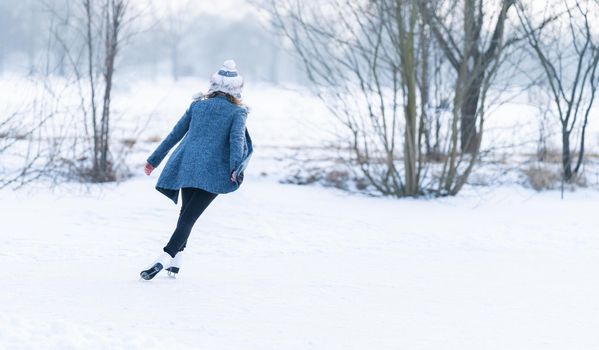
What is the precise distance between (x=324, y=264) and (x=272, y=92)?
1476 inches

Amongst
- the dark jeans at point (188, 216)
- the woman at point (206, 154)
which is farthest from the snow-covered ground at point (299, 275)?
the woman at point (206, 154)

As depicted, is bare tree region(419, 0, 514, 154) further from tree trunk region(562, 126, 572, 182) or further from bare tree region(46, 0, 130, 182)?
bare tree region(46, 0, 130, 182)

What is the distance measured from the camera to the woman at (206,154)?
5.54 m

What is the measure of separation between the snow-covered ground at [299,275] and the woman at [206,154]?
476 mm

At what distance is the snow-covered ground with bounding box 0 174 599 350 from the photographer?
4.55 metres

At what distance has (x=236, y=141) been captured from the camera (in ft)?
18.2

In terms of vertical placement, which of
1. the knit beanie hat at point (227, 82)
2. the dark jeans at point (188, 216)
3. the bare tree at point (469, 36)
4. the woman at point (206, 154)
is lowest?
the dark jeans at point (188, 216)

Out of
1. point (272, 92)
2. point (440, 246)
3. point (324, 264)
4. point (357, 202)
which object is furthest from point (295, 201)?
point (272, 92)

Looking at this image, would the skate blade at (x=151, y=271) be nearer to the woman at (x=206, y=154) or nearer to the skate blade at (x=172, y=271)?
the woman at (x=206, y=154)

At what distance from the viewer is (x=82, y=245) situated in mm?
7141

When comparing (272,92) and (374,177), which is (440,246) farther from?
(272,92)

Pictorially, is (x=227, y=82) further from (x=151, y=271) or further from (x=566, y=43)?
(x=566, y=43)

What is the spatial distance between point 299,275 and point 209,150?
1.26 meters

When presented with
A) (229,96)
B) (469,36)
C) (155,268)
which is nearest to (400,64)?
(469,36)
